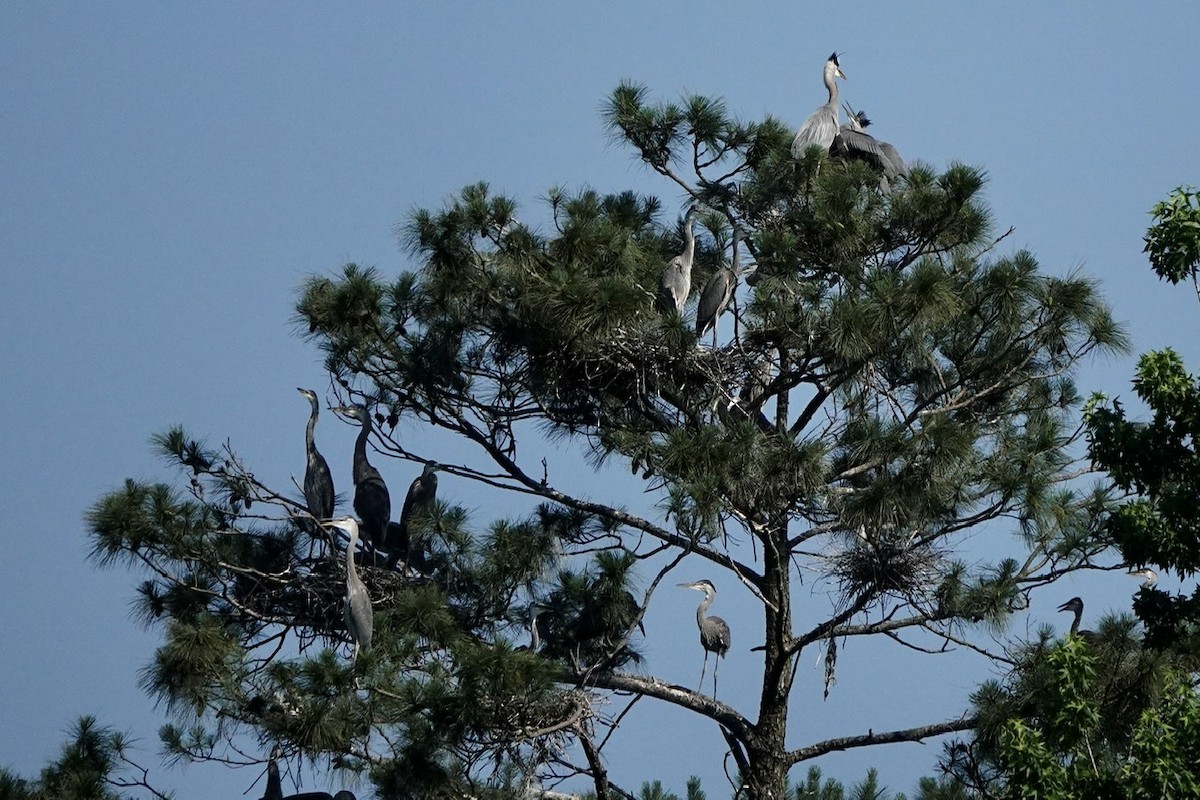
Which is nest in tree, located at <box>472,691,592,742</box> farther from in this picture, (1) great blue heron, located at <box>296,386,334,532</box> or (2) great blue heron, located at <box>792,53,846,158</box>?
(2) great blue heron, located at <box>792,53,846,158</box>

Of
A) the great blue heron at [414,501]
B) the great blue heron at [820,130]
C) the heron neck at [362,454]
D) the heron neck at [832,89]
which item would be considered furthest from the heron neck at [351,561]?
the heron neck at [832,89]

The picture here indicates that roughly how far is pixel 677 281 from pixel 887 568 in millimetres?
2232

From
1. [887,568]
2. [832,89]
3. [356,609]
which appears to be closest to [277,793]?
[356,609]

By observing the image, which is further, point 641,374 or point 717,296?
point 717,296

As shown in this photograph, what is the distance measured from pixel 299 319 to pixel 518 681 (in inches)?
128

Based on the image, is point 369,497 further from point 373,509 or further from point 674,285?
point 674,285

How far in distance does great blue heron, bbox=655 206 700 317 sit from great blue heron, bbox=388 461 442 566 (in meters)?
1.76

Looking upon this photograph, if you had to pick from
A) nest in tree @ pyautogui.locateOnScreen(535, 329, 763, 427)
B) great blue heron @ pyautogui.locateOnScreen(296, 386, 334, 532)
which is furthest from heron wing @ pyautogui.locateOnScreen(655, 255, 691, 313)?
great blue heron @ pyautogui.locateOnScreen(296, 386, 334, 532)

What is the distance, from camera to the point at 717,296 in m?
11.0

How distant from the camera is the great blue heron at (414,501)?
11.4 m

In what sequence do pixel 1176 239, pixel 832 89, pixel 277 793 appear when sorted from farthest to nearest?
pixel 832 89, pixel 277 793, pixel 1176 239

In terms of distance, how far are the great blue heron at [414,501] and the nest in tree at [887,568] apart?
8.80 ft

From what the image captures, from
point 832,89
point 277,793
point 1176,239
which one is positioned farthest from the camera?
point 832,89

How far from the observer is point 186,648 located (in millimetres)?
9336
